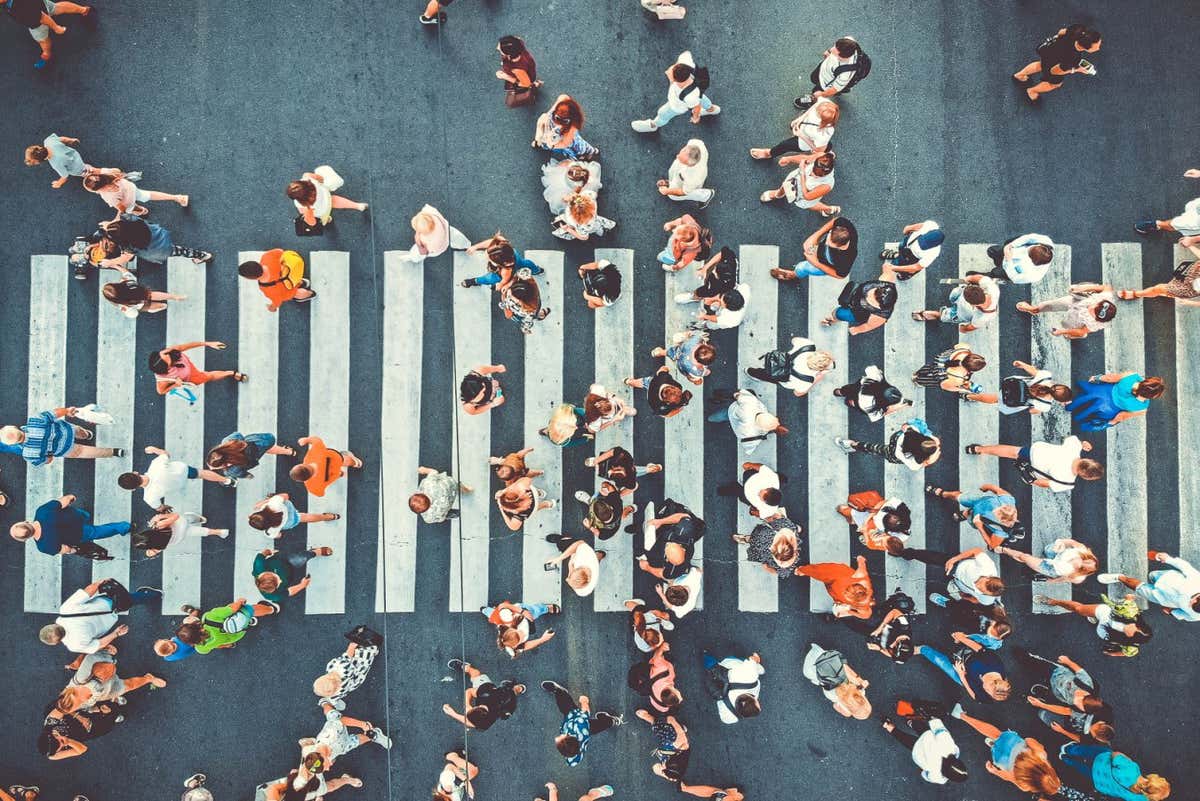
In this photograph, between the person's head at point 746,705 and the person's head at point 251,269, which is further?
the person's head at point 746,705

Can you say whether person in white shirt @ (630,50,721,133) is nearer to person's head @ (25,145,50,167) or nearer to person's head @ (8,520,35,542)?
person's head @ (25,145,50,167)

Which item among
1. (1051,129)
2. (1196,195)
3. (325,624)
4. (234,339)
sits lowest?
(325,624)

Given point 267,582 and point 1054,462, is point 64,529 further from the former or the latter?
point 1054,462

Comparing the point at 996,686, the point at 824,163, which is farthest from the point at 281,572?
the point at 996,686

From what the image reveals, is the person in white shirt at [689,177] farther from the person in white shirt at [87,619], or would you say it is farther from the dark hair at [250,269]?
the person in white shirt at [87,619]

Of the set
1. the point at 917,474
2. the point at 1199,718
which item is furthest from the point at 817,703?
the point at 1199,718

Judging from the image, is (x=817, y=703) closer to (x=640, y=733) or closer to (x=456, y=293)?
(x=640, y=733)

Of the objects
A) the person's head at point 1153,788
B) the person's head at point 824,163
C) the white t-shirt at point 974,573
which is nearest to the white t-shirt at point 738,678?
the white t-shirt at point 974,573

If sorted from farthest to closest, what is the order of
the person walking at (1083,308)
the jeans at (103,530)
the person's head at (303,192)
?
the jeans at (103,530)
the person walking at (1083,308)
the person's head at (303,192)
